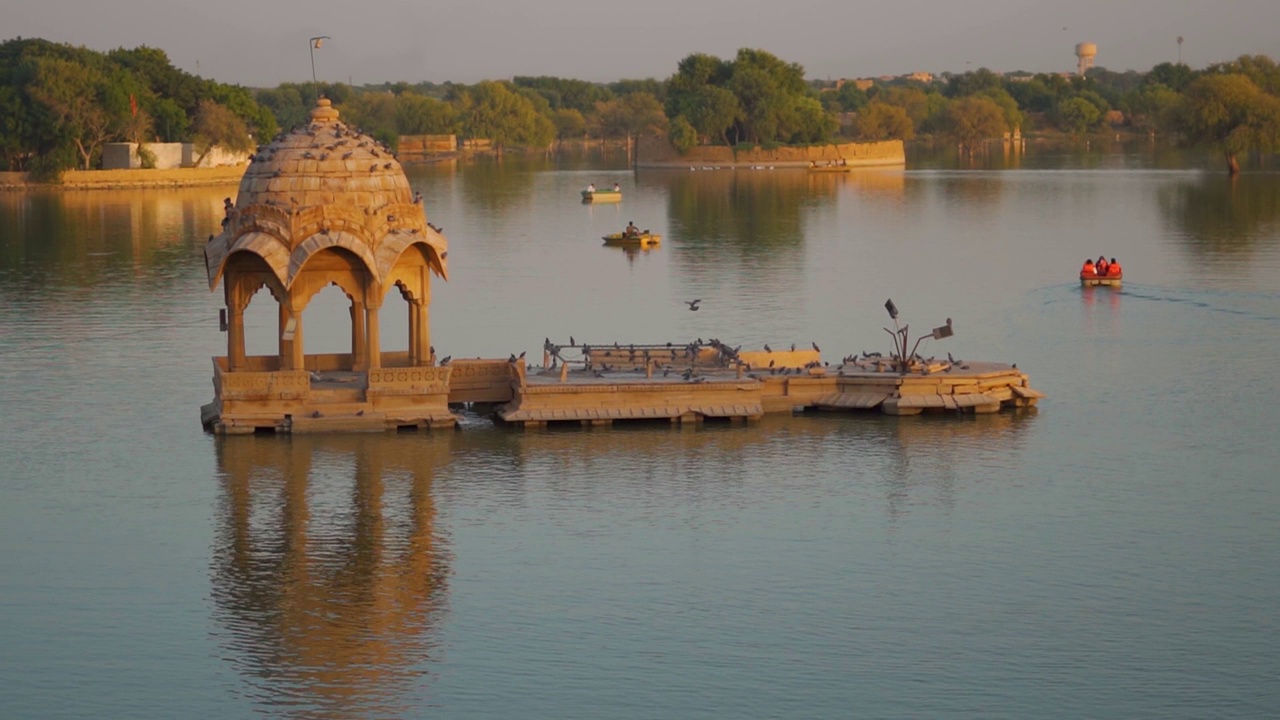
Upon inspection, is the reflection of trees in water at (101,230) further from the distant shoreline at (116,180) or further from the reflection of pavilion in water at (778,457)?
the reflection of pavilion in water at (778,457)

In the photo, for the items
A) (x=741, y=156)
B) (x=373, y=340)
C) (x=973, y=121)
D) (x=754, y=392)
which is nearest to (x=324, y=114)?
(x=373, y=340)

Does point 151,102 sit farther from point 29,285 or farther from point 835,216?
point 29,285

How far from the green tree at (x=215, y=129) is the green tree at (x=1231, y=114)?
201ft

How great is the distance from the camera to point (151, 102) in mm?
127375

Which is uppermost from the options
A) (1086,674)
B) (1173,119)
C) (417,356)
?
(1173,119)

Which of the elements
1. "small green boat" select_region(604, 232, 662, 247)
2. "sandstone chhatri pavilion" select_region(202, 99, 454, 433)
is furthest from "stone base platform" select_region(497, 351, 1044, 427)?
"small green boat" select_region(604, 232, 662, 247)

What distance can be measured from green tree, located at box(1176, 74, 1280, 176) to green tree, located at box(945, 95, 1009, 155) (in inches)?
2706

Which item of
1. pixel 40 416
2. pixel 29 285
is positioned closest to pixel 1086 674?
pixel 40 416

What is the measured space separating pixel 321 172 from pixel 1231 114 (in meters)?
96.3

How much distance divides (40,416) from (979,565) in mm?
20013

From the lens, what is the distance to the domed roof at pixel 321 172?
35.3 metres

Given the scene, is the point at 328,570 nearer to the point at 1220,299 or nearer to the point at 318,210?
the point at 318,210

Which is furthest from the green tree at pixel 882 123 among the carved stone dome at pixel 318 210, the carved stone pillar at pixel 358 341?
the carved stone dome at pixel 318 210

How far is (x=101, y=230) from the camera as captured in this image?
87688mm
